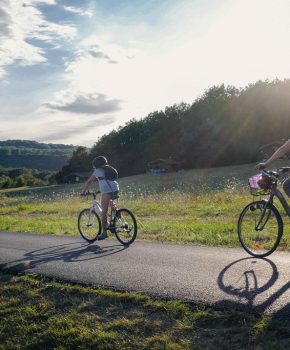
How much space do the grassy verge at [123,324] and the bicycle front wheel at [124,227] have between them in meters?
3.49

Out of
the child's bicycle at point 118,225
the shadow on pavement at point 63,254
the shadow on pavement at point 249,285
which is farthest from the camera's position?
the child's bicycle at point 118,225

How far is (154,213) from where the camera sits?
17.6 m

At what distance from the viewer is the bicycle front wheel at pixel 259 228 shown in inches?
269

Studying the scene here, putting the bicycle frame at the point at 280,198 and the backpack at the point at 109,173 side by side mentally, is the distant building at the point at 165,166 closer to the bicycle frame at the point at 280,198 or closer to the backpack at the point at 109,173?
the backpack at the point at 109,173

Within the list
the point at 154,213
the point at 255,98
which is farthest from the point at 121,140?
the point at 154,213

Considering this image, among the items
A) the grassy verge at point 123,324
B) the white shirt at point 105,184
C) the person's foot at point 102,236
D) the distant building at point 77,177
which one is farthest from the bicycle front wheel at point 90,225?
the distant building at point 77,177

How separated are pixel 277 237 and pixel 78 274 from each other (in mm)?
3387

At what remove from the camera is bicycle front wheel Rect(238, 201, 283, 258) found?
22.4ft

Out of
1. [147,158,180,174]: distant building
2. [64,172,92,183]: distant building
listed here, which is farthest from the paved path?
[64,172,92,183]: distant building

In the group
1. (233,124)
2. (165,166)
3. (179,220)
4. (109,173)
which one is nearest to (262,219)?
(109,173)

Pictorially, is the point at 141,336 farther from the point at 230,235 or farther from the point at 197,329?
the point at 230,235

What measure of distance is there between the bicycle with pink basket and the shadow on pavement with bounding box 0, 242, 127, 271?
2930 mm

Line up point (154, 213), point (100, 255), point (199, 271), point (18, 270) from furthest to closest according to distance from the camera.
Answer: point (154, 213), point (100, 255), point (18, 270), point (199, 271)

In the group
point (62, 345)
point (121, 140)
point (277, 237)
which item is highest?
point (121, 140)
